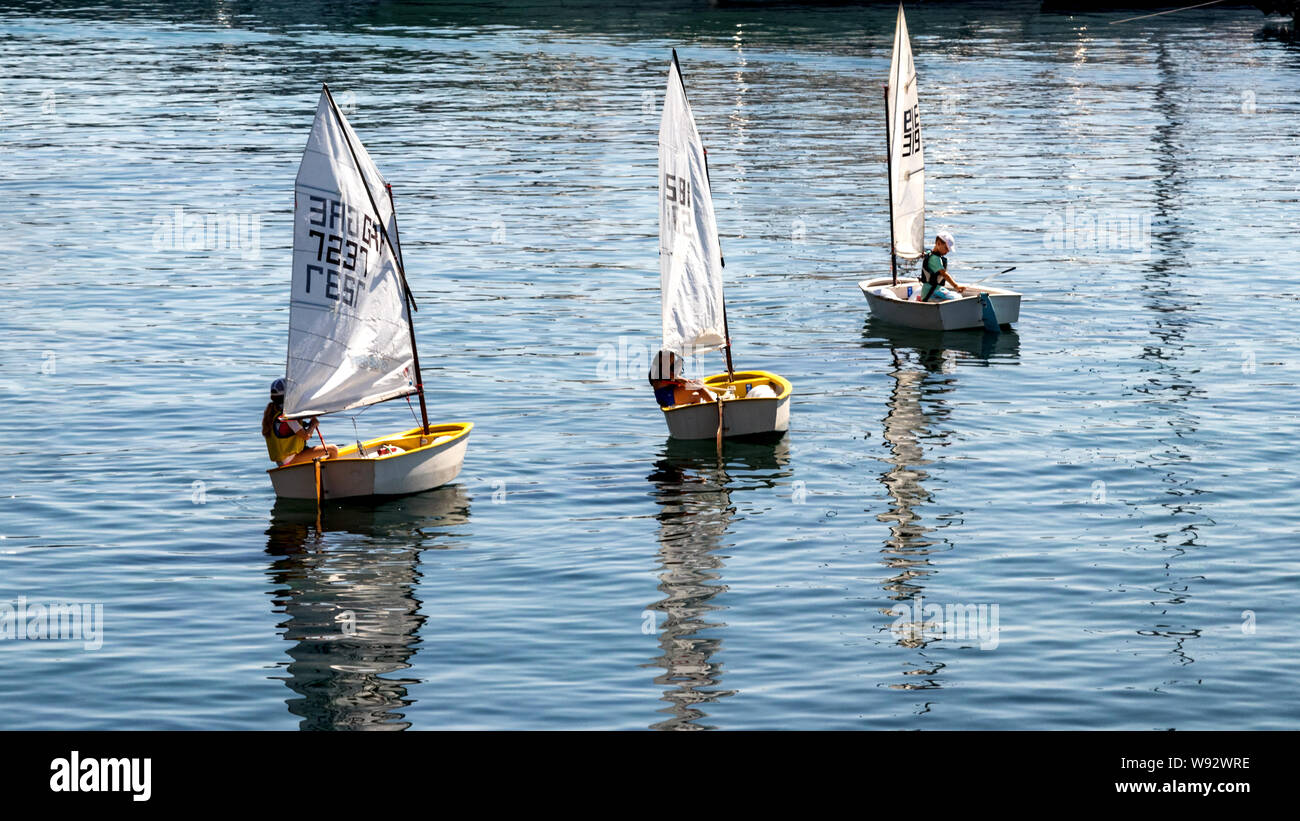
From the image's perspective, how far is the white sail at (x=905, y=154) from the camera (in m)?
54.7

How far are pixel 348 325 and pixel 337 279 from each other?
978 mm

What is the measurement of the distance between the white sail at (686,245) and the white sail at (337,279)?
251 inches

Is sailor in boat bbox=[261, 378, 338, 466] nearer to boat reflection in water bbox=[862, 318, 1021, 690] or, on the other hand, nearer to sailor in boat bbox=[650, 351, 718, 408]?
sailor in boat bbox=[650, 351, 718, 408]

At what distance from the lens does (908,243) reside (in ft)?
182

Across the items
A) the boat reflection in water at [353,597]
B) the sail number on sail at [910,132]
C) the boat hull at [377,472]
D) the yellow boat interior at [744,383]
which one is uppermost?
the sail number on sail at [910,132]

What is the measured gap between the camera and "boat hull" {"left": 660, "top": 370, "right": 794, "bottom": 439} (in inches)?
1544

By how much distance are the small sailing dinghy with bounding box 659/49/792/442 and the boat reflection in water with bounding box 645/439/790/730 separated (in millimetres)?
576

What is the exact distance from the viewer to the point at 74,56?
12544cm

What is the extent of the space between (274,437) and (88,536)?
3993 mm

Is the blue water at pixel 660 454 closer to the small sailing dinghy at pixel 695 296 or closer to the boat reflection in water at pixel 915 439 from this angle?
the boat reflection in water at pixel 915 439

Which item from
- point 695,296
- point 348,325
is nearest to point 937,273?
point 695,296

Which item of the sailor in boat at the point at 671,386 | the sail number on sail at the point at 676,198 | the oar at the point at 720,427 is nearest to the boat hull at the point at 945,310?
the sail number on sail at the point at 676,198

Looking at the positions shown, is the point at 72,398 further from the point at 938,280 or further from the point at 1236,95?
the point at 1236,95
